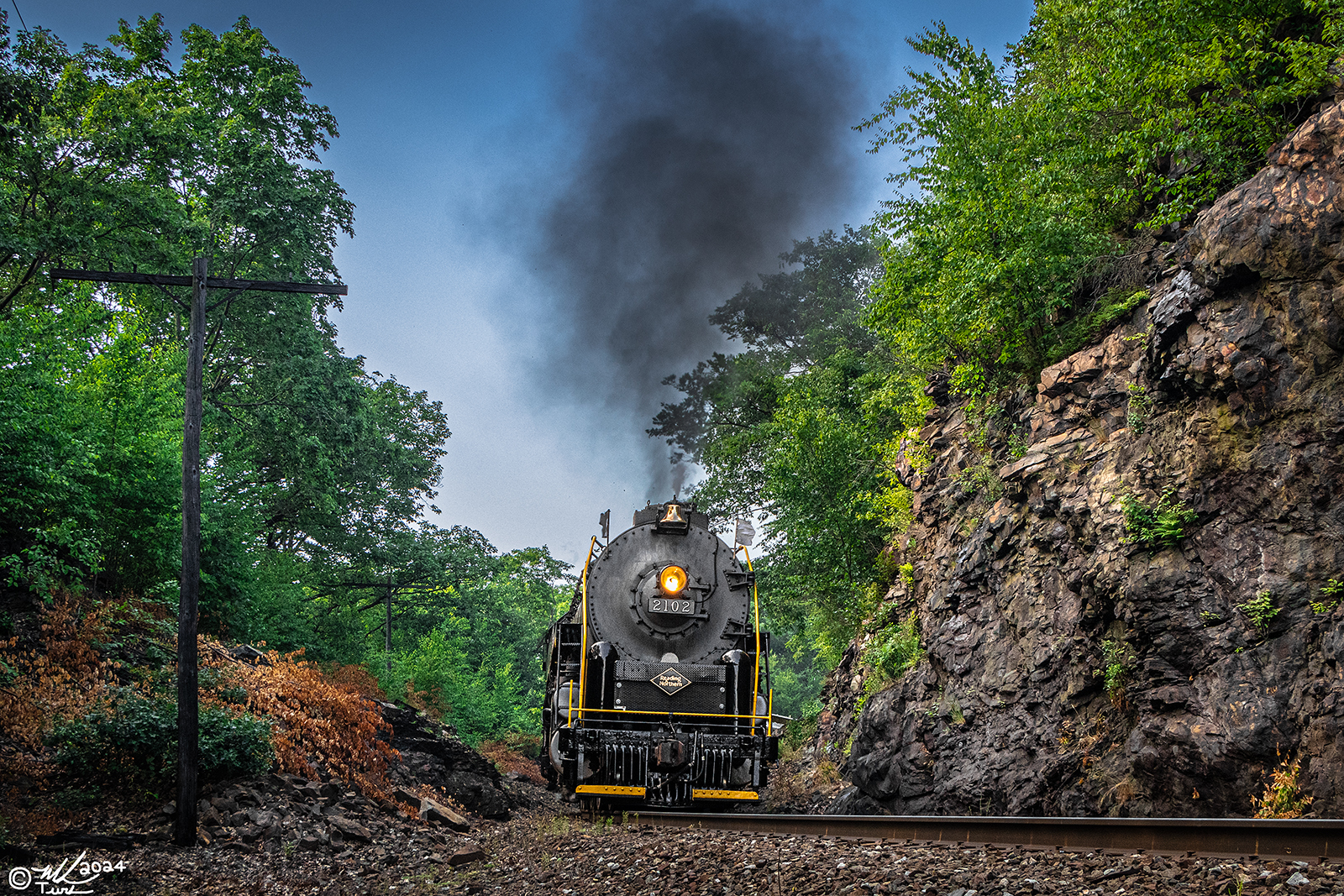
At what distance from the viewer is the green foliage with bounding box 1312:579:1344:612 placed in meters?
6.75

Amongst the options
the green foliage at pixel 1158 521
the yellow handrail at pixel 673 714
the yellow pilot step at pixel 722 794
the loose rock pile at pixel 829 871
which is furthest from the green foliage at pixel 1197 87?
the yellow pilot step at pixel 722 794

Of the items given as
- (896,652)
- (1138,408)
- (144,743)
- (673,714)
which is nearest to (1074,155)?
(1138,408)

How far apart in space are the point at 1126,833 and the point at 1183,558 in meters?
3.73

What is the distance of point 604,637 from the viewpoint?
11367mm

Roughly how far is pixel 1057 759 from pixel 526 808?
10845 millimetres

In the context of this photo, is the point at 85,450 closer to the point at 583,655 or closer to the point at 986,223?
the point at 583,655

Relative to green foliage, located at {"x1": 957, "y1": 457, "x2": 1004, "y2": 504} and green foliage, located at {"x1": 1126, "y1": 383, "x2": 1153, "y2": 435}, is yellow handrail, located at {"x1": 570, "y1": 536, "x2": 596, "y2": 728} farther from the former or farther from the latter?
green foliage, located at {"x1": 1126, "y1": 383, "x2": 1153, "y2": 435}

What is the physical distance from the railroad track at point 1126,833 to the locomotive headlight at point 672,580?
391 cm

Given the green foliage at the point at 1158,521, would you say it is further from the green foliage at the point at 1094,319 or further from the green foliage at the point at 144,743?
the green foliage at the point at 144,743

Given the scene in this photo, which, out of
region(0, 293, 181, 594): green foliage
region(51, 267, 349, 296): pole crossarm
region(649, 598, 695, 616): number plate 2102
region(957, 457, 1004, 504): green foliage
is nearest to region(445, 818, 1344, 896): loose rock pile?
region(649, 598, 695, 616): number plate 2102

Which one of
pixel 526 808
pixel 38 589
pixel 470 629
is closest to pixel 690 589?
pixel 526 808

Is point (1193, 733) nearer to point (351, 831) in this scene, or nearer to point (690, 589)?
point (690, 589)

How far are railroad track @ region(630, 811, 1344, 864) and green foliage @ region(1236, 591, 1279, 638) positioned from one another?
281cm

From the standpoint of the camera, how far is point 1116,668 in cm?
823
